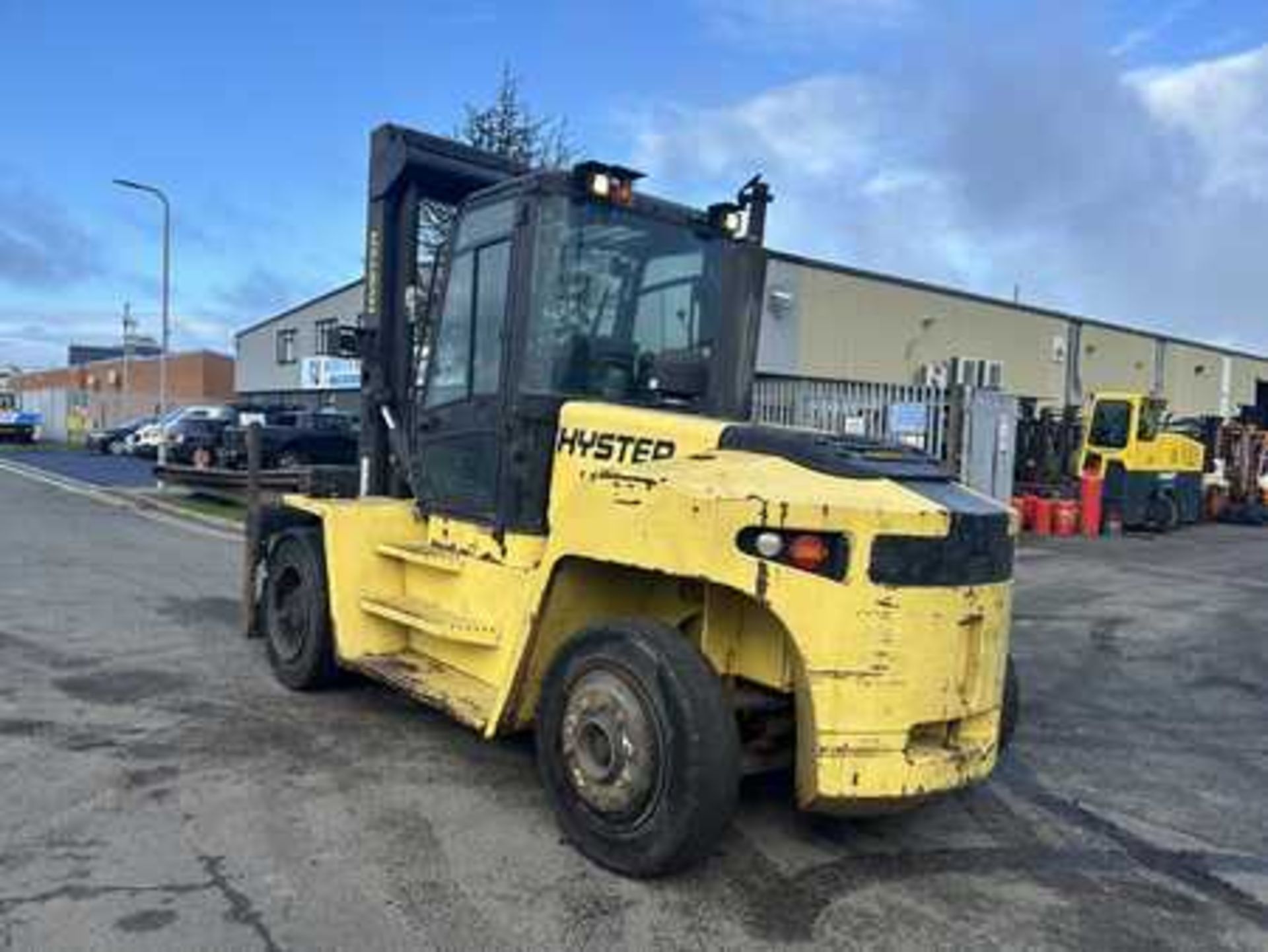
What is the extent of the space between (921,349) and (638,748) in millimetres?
31966

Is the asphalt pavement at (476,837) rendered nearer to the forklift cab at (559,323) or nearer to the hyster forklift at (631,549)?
the hyster forklift at (631,549)

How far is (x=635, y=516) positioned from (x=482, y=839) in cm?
146

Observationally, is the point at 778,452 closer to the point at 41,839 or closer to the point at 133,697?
the point at 41,839

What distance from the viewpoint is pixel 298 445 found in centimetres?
2583

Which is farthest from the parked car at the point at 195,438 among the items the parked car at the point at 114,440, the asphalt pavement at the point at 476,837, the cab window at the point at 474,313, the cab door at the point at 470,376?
the cab window at the point at 474,313

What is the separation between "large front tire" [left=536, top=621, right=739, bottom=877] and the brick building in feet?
181

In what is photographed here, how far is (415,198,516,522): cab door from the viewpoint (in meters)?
6.27

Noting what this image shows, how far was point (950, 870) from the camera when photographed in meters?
5.16

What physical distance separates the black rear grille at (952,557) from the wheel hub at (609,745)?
104 cm

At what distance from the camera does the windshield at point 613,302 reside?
601 centimetres

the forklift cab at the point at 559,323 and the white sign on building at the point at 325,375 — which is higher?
the white sign on building at the point at 325,375

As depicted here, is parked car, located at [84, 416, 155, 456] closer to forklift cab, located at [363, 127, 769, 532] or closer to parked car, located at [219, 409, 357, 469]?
parked car, located at [219, 409, 357, 469]

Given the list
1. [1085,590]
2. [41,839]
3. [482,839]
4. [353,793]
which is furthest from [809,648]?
[1085,590]

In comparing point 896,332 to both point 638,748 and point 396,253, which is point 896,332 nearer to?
point 396,253
